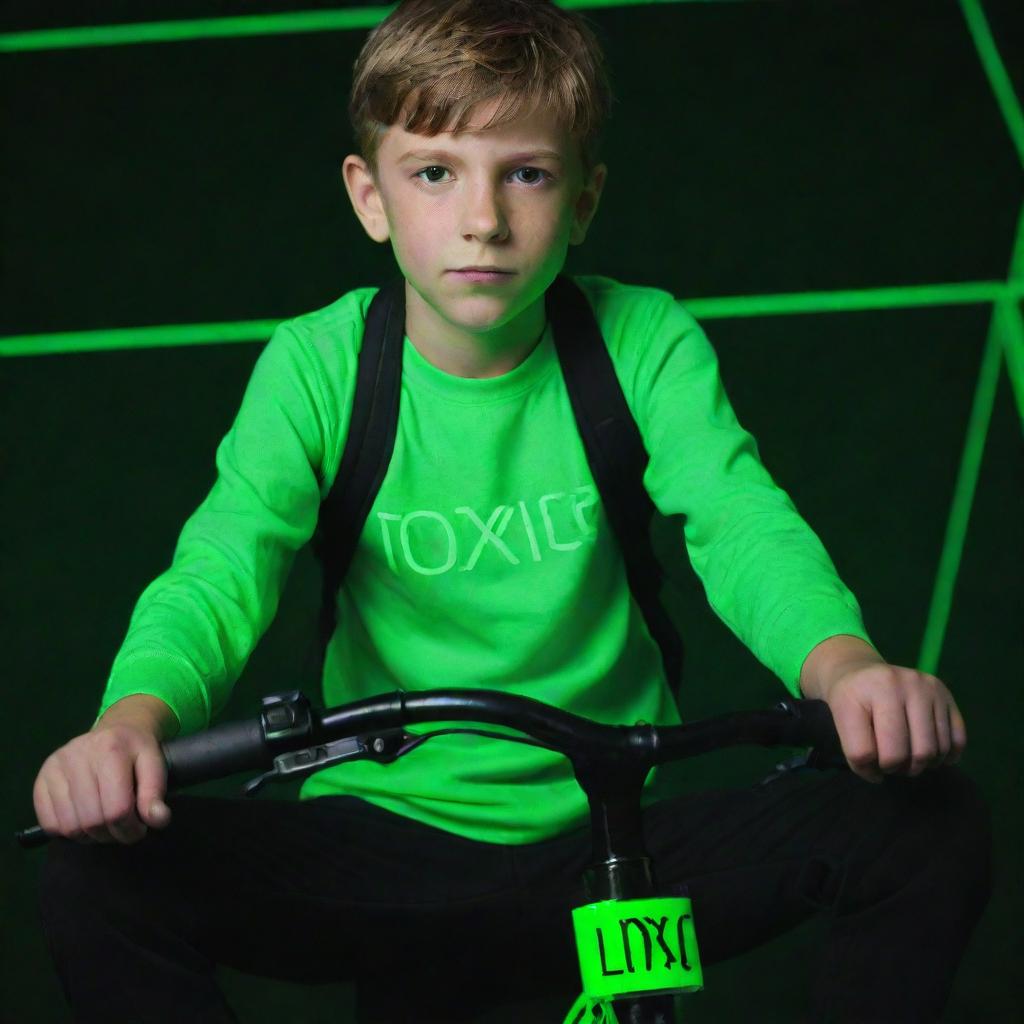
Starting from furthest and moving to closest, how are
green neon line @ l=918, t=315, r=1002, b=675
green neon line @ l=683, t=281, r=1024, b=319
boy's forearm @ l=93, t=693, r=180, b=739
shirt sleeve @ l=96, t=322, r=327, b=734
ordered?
green neon line @ l=683, t=281, r=1024, b=319, green neon line @ l=918, t=315, r=1002, b=675, shirt sleeve @ l=96, t=322, r=327, b=734, boy's forearm @ l=93, t=693, r=180, b=739

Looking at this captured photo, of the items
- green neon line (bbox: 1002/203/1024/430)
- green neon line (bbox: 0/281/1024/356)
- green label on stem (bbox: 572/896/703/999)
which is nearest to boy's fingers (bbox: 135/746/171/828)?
green label on stem (bbox: 572/896/703/999)

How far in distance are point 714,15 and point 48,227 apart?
1171 mm

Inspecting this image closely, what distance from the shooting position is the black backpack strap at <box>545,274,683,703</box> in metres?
1.52

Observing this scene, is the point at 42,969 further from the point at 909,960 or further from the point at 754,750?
the point at 909,960

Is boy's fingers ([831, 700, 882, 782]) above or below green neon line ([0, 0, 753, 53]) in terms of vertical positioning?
below

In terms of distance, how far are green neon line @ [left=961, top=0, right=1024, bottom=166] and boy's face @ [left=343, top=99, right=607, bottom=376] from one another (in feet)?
5.32

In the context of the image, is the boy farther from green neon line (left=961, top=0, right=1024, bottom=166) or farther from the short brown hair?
green neon line (left=961, top=0, right=1024, bottom=166)

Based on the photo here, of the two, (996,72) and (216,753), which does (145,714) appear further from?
(996,72)

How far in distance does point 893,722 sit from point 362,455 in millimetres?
620

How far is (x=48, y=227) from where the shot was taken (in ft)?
9.18

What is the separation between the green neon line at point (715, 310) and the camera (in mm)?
2736

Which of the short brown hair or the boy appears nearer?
the boy

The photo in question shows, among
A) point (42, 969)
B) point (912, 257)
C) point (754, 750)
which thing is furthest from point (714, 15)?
point (42, 969)

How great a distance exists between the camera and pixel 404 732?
1.05m
